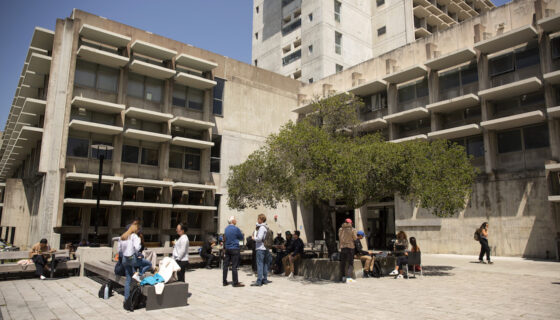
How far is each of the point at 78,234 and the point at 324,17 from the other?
3805 centimetres

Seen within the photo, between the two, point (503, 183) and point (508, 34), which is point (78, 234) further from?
point (508, 34)

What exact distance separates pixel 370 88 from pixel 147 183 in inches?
761

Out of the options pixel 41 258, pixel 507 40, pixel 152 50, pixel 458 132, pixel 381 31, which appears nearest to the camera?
pixel 41 258

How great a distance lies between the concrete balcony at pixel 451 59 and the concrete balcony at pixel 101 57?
22113 millimetres

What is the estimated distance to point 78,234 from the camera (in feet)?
86.3

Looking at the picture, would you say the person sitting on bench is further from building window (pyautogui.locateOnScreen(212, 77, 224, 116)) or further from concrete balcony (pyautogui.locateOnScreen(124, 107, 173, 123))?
building window (pyautogui.locateOnScreen(212, 77, 224, 116))

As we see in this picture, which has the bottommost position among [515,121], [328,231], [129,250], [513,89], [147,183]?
[129,250]

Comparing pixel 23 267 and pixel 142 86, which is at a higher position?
pixel 142 86

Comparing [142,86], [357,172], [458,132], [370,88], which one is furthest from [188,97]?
[357,172]

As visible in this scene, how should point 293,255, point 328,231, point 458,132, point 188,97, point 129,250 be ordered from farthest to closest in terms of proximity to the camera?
point 188,97 < point 458,132 < point 328,231 < point 293,255 < point 129,250

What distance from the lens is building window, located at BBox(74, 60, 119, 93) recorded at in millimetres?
27703

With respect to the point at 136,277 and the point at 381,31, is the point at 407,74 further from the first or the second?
the point at 136,277

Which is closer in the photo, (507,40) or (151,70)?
(507,40)

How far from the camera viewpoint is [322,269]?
1298 centimetres
